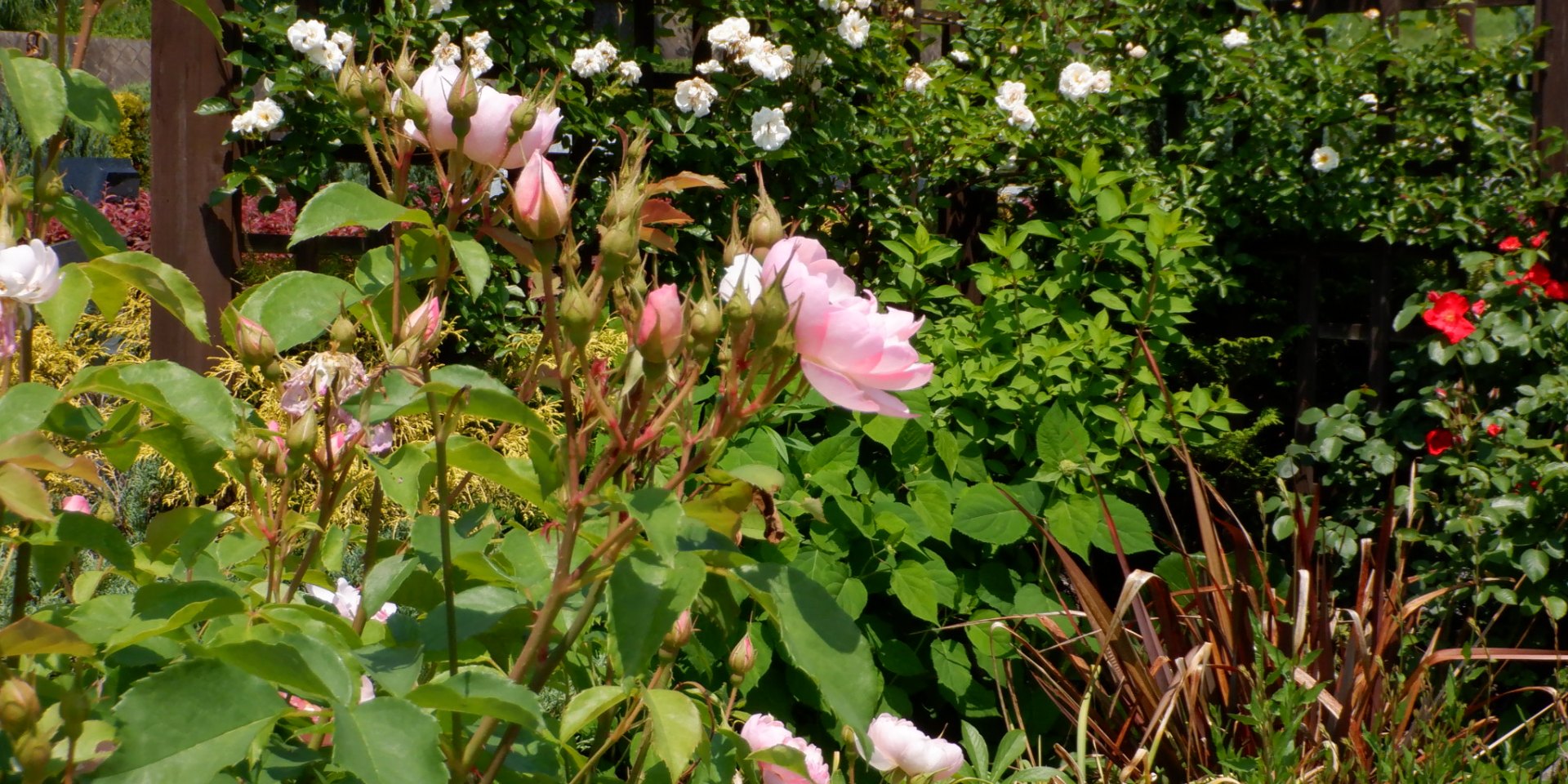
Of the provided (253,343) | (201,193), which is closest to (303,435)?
(253,343)

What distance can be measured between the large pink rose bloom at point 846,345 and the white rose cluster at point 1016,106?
2.74 metres

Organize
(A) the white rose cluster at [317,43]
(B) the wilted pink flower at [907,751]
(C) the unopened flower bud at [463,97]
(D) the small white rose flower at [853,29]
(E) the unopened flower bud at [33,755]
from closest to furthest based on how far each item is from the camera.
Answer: (E) the unopened flower bud at [33,755]
(C) the unopened flower bud at [463,97]
(B) the wilted pink flower at [907,751]
(A) the white rose cluster at [317,43]
(D) the small white rose flower at [853,29]

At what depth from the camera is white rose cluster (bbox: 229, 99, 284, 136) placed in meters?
3.03

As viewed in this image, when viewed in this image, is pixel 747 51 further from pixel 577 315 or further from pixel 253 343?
pixel 577 315

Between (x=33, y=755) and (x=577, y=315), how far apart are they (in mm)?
320

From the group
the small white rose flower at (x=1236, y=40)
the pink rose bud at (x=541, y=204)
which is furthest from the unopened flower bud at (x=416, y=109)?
the small white rose flower at (x=1236, y=40)

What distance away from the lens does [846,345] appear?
0.64 m

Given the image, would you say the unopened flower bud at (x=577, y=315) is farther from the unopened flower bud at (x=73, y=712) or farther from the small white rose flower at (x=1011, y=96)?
the small white rose flower at (x=1011, y=96)

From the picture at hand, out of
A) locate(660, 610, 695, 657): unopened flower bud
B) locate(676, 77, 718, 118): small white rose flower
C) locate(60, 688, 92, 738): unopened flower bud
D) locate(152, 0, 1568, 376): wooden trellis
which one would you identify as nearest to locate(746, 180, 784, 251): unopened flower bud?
locate(660, 610, 695, 657): unopened flower bud

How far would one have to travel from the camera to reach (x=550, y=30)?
3260mm

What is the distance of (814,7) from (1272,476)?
1.74 metres

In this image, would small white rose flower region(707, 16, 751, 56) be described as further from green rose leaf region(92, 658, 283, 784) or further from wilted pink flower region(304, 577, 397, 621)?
green rose leaf region(92, 658, 283, 784)

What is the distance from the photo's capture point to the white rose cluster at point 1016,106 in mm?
3270

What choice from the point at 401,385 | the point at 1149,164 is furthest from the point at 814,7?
the point at 401,385
